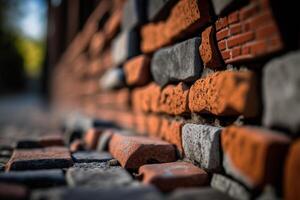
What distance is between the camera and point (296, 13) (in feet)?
3.26

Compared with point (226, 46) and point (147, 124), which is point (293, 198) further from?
point (147, 124)

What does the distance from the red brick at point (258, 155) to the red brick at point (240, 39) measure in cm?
30

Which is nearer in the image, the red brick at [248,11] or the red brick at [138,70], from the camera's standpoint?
the red brick at [248,11]

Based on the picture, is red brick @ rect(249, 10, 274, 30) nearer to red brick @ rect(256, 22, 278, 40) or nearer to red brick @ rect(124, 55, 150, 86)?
red brick @ rect(256, 22, 278, 40)

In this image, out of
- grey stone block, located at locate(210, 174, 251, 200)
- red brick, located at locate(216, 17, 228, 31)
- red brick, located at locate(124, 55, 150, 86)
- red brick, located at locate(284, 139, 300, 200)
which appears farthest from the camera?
red brick, located at locate(124, 55, 150, 86)

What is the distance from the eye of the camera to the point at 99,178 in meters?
1.20

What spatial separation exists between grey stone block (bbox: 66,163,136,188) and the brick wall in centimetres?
32

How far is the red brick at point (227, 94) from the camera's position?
1.06 metres

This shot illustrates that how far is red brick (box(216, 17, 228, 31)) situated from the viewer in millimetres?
1268

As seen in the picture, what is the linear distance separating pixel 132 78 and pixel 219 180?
48.1 inches

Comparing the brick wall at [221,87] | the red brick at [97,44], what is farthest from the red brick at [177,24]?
the red brick at [97,44]

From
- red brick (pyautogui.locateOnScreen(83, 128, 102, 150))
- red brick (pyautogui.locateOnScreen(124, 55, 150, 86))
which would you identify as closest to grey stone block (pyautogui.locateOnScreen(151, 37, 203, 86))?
red brick (pyautogui.locateOnScreen(124, 55, 150, 86))

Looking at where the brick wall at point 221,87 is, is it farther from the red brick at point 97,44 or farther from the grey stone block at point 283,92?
the red brick at point 97,44

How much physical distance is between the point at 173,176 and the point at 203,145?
189 mm
